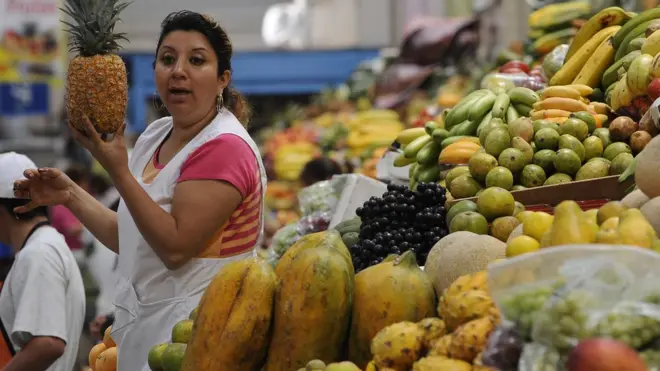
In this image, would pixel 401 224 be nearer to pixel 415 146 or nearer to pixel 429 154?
pixel 429 154

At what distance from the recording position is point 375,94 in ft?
38.7

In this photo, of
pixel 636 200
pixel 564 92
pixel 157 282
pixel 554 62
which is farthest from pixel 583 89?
pixel 157 282

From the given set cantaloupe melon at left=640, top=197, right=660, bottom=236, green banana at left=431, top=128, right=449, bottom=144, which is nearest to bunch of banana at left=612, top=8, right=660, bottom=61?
green banana at left=431, top=128, right=449, bottom=144

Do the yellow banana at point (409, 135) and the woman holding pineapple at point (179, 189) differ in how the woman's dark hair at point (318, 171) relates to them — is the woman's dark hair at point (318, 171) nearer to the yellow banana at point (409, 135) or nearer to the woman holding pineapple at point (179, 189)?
the yellow banana at point (409, 135)

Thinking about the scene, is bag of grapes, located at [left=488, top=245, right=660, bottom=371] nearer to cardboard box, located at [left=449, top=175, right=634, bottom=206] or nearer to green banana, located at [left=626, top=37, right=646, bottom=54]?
cardboard box, located at [left=449, top=175, right=634, bottom=206]

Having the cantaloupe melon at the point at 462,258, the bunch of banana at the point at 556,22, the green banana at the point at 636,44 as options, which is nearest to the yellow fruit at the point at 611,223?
the cantaloupe melon at the point at 462,258

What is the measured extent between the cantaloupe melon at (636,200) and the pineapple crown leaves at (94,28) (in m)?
1.64

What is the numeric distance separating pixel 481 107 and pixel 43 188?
2.08 meters

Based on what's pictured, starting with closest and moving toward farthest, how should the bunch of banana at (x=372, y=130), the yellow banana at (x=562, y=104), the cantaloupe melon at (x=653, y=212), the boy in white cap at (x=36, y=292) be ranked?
the cantaloupe melon at (x=653, y=212) → the boy in white cap at (x=36, y=292) → the yellow banana at (x=562, y=104) → the bunch of banana at (x=372, y=130)

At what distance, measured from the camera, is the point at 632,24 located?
4629 millimetres

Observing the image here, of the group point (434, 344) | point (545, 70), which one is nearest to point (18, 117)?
point (545, 70)

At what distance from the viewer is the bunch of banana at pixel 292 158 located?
398 inches

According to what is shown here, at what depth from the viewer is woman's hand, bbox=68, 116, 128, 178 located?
311 centimetres

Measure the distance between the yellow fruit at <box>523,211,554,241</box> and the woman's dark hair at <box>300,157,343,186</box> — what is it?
4.77m
